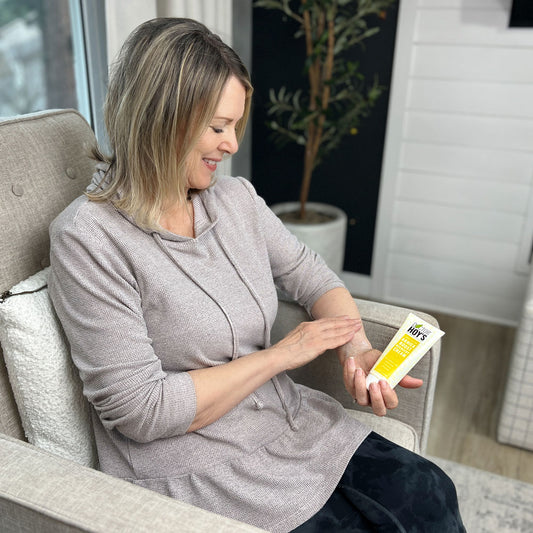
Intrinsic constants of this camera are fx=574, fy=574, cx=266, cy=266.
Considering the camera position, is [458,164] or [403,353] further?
[458,164]

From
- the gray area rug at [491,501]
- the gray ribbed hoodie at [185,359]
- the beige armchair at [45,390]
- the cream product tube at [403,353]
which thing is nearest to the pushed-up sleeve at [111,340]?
the gray ribbed hoodie at [185,359]

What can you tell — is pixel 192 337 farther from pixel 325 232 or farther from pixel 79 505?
pixel 325 232

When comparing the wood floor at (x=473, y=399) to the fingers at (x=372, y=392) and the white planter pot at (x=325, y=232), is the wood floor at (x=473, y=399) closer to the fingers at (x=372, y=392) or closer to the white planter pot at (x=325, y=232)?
the white planter pot at (x=325, y=232)

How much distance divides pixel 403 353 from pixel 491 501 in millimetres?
812

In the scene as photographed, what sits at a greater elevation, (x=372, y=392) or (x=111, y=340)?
(x=111, y=340)

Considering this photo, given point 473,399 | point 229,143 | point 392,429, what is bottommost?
point 473,399

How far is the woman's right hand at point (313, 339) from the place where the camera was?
1.08 metres

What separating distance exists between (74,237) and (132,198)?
0.39 ft

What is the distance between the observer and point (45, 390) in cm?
99

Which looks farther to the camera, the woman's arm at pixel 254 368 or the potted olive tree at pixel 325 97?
the potted olive tree at pixel 325 97

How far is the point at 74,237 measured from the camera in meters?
0.92

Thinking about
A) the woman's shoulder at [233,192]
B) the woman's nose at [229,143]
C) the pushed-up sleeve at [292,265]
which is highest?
the woman's nose at [229,143]

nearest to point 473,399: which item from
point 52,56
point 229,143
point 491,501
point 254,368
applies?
point 491,501

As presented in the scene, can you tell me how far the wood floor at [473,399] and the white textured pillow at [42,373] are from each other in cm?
122
